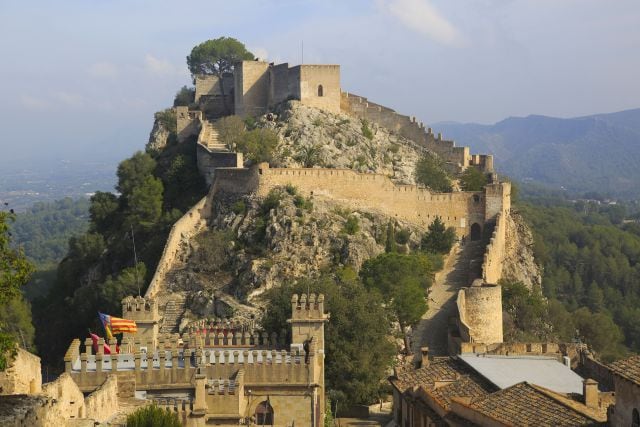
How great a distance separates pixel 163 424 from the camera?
760 inches

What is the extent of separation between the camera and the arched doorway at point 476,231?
55781 mm

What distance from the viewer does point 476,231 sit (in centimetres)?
5600

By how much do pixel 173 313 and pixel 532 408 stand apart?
29367mm

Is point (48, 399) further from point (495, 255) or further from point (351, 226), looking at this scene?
point (495, 255)

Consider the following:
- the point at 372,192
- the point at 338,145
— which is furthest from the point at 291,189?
the point at 338,145

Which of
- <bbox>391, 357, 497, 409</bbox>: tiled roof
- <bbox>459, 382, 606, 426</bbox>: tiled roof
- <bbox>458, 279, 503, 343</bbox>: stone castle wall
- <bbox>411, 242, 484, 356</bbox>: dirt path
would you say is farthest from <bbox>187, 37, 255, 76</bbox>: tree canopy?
<bbox>459, 382, 606, 426</bbox>: tiled roof

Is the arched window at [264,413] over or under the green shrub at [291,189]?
under

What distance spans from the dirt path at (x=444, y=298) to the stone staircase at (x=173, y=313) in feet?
35.1

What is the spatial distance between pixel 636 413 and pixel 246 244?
1422 inches

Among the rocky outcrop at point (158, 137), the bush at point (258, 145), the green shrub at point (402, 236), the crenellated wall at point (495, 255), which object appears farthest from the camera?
the rocky outcrop at point (158, 137)

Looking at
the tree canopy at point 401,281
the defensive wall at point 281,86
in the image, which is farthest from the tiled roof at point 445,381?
the defensive wall at point 281,86

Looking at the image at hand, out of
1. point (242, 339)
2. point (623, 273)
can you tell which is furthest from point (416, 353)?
point (623, 273)

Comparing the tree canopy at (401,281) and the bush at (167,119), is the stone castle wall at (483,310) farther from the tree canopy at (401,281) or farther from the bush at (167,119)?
the bush at (167,119)

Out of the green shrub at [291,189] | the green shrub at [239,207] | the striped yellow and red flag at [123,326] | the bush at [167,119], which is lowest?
the striped yellow and red flag at [123,326]
